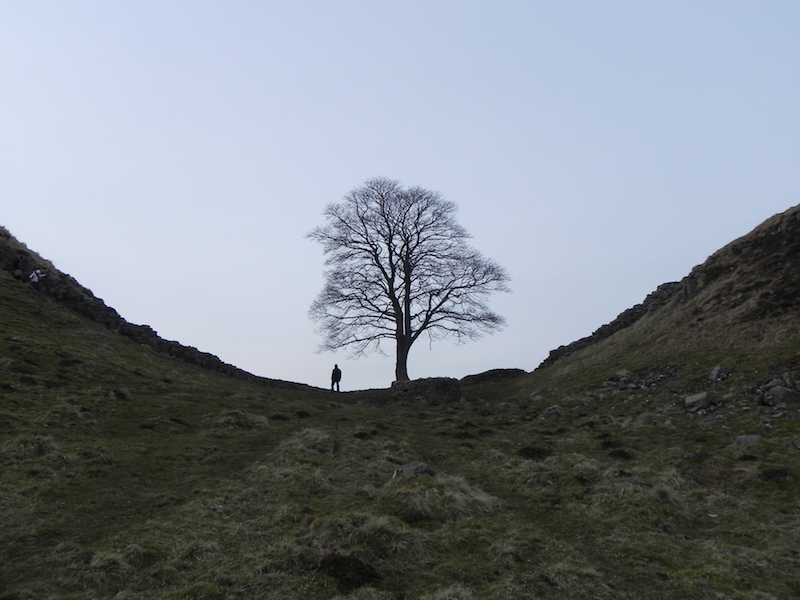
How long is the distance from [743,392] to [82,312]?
1303 inches

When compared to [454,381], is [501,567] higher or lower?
lower

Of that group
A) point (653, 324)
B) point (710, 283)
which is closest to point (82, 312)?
point (653, 324)

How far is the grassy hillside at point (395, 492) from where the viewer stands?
9.00 meters

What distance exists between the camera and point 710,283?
31625mm

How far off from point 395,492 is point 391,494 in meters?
0.10

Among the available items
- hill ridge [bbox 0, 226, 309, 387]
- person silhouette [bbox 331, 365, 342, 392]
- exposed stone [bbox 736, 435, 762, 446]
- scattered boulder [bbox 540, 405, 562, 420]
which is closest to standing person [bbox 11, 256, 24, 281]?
hill ridge [bbox 0, 226, 309, 387]

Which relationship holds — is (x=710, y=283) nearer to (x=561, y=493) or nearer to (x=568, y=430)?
(x=568, y=430)

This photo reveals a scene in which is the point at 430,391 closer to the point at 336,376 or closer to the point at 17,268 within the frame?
the point at 336,376

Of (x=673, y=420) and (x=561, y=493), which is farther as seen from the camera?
(x=673, y=420)

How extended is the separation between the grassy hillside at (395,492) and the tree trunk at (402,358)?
13.8 metres

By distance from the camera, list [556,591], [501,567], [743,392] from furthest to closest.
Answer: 1. [743,392]
2. [501,567]
3. [556,591]

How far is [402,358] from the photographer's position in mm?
39625

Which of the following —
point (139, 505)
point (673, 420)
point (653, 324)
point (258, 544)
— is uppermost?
point (653, 324)

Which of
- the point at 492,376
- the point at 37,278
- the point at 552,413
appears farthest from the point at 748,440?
the point at 37,278
